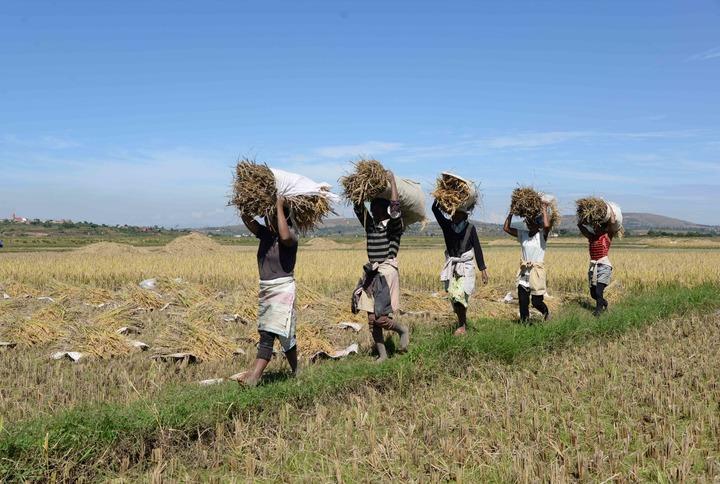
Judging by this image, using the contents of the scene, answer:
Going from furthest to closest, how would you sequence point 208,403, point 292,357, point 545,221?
1. point 545,221
2. point 292,357
3. point 208,403

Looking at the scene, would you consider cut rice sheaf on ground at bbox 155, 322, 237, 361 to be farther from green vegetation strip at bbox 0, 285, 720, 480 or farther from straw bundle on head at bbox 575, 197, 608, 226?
straw bundle on head at bbox 575, 197, 608, 226

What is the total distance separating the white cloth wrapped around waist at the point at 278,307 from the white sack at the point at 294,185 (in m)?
0.80

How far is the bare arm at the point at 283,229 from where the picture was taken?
16.0ft

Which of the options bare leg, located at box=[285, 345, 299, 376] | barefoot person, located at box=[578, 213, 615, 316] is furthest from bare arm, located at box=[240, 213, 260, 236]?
barefoot person, located at box=[578, 213, 615, 316]

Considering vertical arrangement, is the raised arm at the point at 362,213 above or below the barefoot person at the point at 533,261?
above

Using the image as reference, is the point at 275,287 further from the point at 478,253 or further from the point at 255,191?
the point at 478,253

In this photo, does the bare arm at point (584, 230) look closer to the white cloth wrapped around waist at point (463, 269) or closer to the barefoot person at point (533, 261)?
the barefoot person at point (533, 261)

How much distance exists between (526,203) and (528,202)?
0.10 feet

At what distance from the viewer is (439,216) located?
727 centimetres

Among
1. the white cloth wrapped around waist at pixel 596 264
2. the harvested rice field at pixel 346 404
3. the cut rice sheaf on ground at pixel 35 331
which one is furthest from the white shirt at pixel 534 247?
the cut rice sheaf on ground at pixel 35 331

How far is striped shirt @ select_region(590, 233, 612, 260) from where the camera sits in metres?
9.43

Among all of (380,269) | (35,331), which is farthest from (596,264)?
(35,331)

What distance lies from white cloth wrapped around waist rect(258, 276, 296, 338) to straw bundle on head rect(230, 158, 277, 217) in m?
0.66

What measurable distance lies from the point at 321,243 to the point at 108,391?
4688cm
